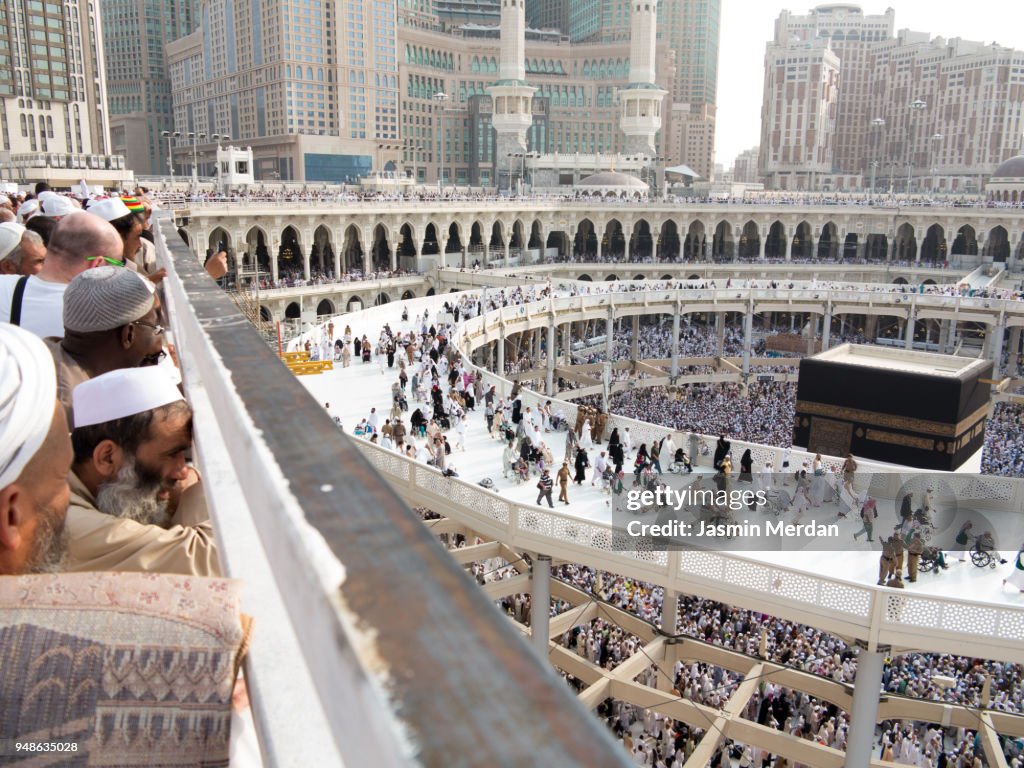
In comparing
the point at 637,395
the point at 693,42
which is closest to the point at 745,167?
the point at 693,42

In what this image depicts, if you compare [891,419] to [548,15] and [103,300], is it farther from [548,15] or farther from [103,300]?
[548,15]

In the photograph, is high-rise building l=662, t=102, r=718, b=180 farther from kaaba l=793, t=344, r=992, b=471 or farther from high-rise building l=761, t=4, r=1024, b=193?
kaaba l=793, t=344, r=992, b=471

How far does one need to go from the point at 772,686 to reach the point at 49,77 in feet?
218

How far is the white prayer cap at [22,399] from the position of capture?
1.27 metres

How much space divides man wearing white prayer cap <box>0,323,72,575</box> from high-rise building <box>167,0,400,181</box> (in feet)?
246

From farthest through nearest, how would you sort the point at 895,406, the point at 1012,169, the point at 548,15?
the point at 548,15, the point at 1012,169, the point at 895,406

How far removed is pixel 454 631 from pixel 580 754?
0.60ft

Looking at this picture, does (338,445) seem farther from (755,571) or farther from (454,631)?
(755,571)

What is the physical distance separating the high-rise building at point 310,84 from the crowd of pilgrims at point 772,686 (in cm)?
6552

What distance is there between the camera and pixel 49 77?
60500 millimetres

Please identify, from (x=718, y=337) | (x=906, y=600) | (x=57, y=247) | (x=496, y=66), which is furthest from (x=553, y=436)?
(x=496, y=66)

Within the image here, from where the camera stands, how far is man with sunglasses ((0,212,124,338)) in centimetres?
348

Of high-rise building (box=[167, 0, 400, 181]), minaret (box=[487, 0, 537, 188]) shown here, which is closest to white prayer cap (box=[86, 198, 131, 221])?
minaret (box=[487, 0, 537, 188])

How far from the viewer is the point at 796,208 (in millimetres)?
50938
